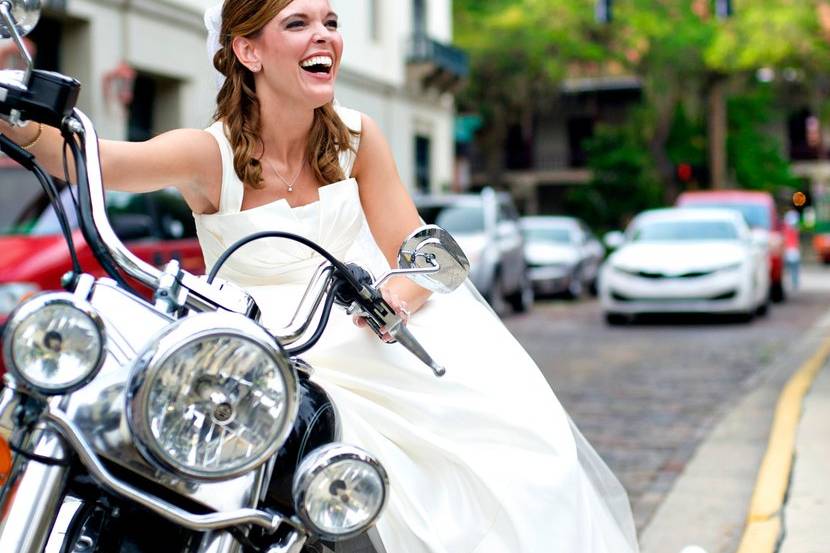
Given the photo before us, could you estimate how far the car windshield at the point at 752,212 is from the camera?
770 inches

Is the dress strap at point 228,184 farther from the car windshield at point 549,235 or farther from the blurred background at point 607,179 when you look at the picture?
the car windshield at point 549,235

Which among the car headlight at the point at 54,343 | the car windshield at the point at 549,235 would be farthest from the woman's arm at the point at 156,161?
the car windshield at the point at 549,235

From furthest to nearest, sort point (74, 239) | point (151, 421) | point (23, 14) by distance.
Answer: point (74, 239)
point (23, 14)
point (151, 421)

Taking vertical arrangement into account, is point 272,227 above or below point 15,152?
below

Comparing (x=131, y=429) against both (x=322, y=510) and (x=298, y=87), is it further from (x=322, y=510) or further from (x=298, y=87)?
(x=298, y=87)

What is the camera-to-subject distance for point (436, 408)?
2.47 meters

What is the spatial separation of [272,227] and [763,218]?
17.9 metres

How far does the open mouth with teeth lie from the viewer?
2.57 meters

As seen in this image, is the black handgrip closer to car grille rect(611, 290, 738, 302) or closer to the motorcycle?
the motorcycle

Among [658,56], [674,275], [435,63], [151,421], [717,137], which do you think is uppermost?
[658,56]

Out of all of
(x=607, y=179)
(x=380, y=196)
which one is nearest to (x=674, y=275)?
(x=380, y=196)

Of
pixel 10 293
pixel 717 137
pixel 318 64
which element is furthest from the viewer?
pixel 717 137

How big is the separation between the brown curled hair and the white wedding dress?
0.03 meters

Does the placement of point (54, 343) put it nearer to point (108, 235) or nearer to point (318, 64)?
point (108, 235)
